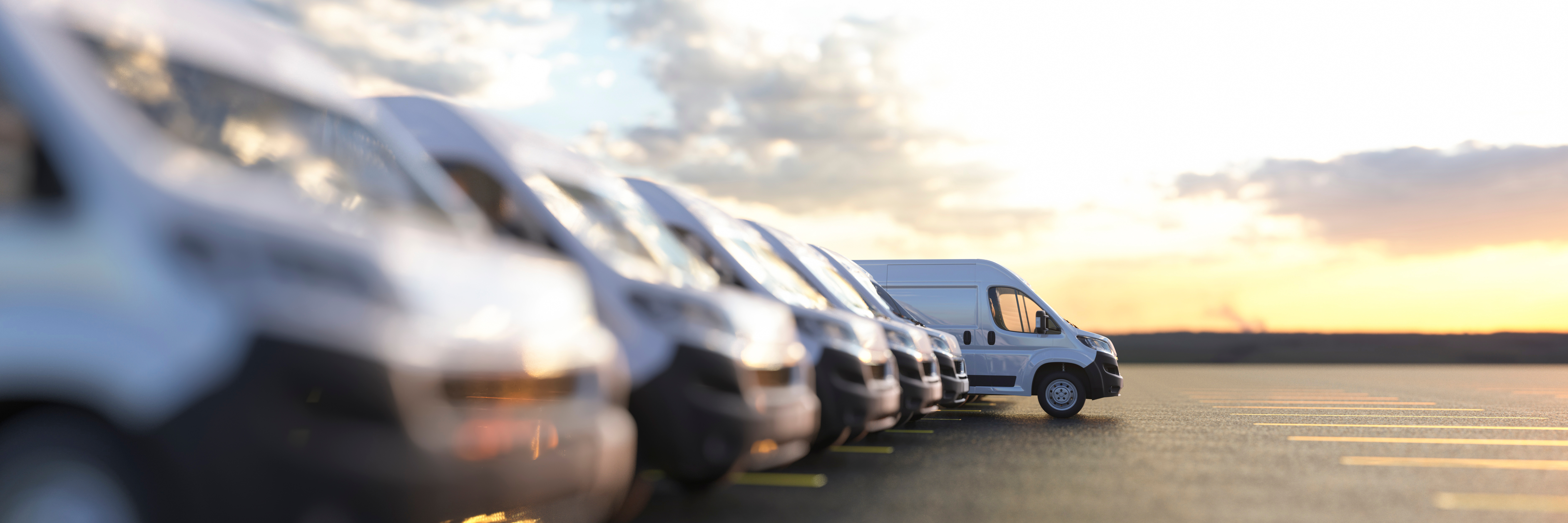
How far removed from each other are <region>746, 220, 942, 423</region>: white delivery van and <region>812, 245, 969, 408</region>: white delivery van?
137 mm

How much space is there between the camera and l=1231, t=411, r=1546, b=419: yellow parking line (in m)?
12.8

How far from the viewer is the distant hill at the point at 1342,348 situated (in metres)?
58.0

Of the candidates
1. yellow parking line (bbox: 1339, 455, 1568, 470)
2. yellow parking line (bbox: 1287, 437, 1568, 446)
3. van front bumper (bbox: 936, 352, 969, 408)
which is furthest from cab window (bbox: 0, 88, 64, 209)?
yellow parking line (bbox: 1287, 437, 1568, 446)

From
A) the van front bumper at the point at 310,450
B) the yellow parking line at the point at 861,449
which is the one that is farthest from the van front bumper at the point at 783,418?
the yellow parking line at the point at 861,449

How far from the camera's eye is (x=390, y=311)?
2.95m

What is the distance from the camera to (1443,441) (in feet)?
32.0

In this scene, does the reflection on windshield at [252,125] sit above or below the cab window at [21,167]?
above

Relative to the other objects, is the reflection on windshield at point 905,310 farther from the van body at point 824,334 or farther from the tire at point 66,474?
the tire at point 66,474

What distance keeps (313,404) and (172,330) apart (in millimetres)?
397

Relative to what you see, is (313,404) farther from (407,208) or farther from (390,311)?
(407,208)

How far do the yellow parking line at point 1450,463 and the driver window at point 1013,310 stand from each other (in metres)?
5.40

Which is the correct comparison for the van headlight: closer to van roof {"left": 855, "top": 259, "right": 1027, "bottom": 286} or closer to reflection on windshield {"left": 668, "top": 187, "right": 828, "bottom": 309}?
van roof {"left": 855, "top": 259, "right": 1027, "bottom": 286}

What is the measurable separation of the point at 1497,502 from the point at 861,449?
4.47 meters

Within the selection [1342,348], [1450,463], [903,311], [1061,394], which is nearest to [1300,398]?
[1061,394]
